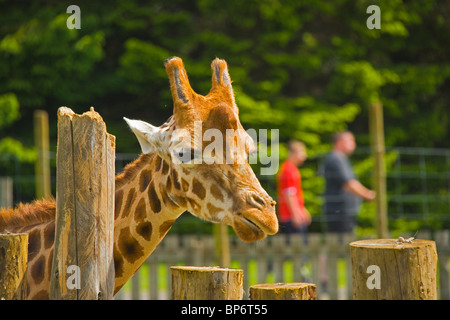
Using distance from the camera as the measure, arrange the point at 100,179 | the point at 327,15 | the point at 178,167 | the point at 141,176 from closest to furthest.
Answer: the point at 100,179 → the point at 178,167 → the point at 141,176 → the point at 327,15

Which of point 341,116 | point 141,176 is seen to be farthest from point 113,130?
point 141,176

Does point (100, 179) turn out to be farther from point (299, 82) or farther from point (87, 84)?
point (299, 82)

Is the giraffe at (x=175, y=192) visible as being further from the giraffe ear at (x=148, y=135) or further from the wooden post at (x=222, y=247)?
the wooden post at (x=222, y=247)

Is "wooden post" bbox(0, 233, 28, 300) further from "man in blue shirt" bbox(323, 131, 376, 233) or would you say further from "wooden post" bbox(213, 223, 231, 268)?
"man in blue shirt" bbox(323, 131, 376, 233)

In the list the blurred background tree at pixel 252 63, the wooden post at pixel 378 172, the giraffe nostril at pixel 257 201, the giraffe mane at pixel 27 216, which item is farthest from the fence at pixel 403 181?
the giraffe nostril at pixel 257 201

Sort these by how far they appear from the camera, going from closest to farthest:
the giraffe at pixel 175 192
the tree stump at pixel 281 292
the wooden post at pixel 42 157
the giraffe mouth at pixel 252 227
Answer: the tree stump at pixel 281 292, the giraffe mouth at pixel 252 227, the giraffe at pixel 175 192, the wooden post at pixel 42 157

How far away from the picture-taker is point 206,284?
3178mm

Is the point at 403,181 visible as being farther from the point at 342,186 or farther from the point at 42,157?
the point at 42,157

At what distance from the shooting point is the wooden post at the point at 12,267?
3213mm

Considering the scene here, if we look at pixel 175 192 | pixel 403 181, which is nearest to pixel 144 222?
pixel 175 192

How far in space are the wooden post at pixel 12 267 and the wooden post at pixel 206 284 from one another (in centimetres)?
72
